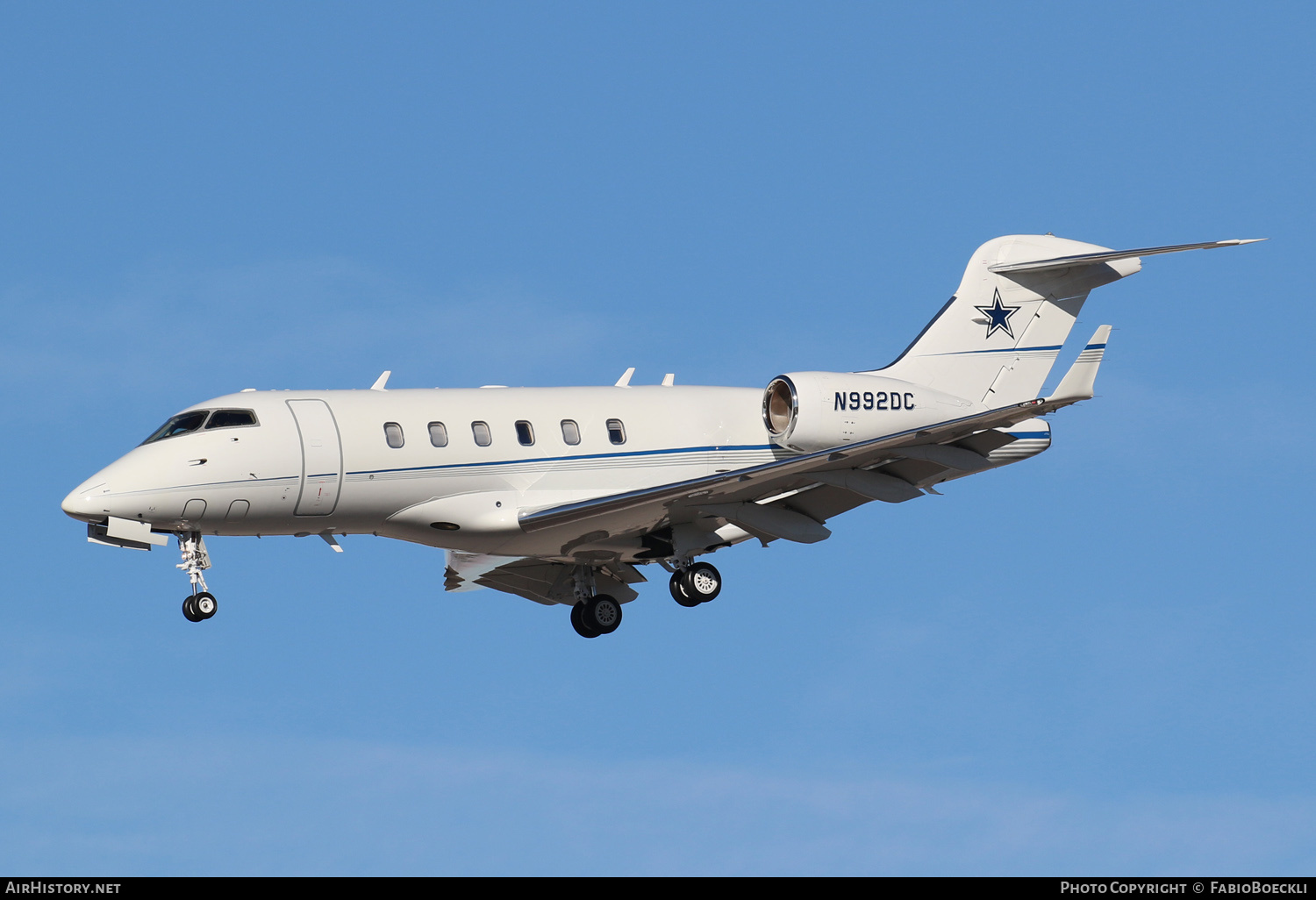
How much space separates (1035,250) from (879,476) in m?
5.52

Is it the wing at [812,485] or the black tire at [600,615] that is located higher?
the wing at [812,485]

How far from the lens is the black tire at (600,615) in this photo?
2850cm

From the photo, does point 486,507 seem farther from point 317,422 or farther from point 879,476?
point 879,476

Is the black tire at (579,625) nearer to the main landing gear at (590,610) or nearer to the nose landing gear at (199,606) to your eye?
the main landing gear at (590,610)

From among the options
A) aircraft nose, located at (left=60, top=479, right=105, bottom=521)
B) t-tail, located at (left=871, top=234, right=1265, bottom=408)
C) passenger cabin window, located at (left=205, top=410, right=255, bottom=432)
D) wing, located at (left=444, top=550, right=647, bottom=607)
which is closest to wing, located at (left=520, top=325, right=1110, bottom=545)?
wing, located at (left=444, top=550, right=647, bottom=607)

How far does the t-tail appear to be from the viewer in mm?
29109

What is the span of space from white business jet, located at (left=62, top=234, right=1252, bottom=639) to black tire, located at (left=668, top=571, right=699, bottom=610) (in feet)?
0.09

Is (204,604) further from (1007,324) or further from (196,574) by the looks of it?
(1007,324)

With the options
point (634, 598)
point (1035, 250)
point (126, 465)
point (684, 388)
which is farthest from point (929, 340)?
point (126, 465)

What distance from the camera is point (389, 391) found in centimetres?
2600

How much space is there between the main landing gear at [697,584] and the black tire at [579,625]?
6.62ft

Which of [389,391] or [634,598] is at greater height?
[389,391]

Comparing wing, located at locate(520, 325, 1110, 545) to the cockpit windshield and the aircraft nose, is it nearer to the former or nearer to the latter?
the cockpit windshield

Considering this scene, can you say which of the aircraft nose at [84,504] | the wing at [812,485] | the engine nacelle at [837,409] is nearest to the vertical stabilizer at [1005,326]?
the engine nacelle at [837,409]
